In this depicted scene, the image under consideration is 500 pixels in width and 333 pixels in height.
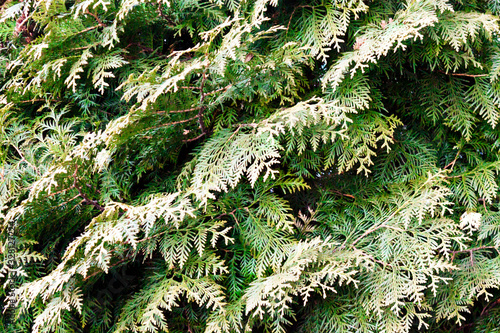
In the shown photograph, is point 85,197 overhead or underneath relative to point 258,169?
underneath

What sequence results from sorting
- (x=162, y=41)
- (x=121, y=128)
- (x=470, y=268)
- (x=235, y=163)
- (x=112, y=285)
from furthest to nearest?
(x=162, y=41) < (x=112, y=285) < (x=470, y=268) < (x=235, y=163) < (x=121, y=128)

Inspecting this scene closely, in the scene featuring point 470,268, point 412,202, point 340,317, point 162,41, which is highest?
point 162,41

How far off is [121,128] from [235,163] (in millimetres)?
500

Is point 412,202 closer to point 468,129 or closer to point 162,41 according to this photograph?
point 468,129

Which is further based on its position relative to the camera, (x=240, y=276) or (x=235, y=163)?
(x=240, y=276)

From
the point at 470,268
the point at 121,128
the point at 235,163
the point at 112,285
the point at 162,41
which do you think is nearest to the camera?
the point at 121,128

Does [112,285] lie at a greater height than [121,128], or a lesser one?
lesser

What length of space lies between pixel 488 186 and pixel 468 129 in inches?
11.4

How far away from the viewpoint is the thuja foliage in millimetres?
1749

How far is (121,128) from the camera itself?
1.67 meters

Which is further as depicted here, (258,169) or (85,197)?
(85,197)

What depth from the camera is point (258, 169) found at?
5.55 feet

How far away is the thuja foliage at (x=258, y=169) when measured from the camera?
1749 mm

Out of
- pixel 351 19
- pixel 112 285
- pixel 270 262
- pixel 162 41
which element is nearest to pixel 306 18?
pixel 351 19
